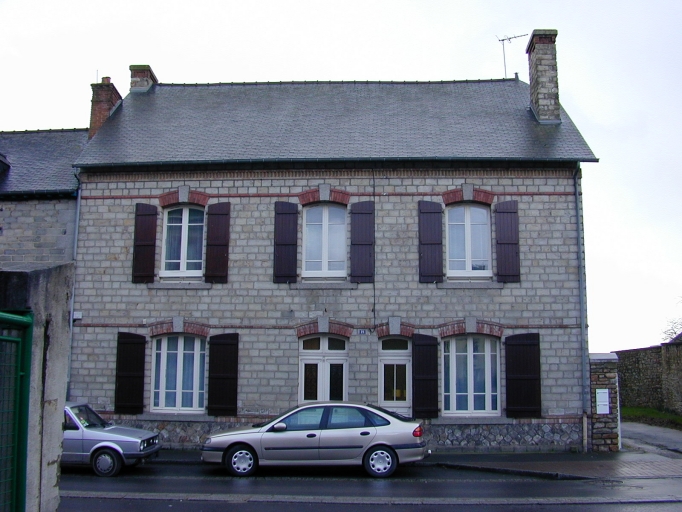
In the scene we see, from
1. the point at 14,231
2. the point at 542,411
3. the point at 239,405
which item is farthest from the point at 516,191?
the point at 14,231

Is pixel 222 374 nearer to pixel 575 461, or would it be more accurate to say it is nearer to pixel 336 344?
pixel 336 344

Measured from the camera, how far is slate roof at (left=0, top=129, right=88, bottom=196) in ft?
57.5

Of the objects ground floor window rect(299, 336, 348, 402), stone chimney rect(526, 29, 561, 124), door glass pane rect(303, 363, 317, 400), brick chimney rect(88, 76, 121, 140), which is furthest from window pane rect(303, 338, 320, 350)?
brick chimney rect(88, 76, 121, 140)

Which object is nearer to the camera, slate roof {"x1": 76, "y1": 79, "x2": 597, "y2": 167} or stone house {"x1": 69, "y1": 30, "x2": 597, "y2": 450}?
stone house {"x1": 69, "y1": 30, "x2": 597, "y2": 450}

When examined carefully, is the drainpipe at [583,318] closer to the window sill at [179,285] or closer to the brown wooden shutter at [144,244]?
the window sill at [179,285]

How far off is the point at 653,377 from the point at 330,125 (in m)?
15.6

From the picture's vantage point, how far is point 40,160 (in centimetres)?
1909

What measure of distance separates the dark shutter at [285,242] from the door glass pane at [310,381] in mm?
2113

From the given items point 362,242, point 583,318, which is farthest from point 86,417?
point 583,318

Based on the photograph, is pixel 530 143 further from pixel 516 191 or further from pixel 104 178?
pixel 104 178

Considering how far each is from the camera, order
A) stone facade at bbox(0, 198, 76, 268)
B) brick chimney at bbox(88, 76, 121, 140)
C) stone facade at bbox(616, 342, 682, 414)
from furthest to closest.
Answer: stone facade at bbox(616, 342, 682, 414) < brick chimney at bbox(88, 76, 121, 140) < stone facade at bbox(0, 198, 76, 268)

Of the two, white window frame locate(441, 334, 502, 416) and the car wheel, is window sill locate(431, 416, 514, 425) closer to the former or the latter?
white window frame locate(441, 334, 502, 416)

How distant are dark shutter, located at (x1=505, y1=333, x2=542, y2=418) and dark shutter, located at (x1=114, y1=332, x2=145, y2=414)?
864cm

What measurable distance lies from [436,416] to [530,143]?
701 centimetres
